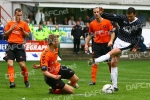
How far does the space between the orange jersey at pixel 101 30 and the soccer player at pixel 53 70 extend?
3.51 meters

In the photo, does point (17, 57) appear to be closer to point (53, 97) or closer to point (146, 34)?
point (53, 97)

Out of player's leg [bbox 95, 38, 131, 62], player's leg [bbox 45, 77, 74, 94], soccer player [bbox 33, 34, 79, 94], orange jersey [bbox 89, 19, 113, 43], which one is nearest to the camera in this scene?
soccer player [bbox 33, 34, 79, 94]

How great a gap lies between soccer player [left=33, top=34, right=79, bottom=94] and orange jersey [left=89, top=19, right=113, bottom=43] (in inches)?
138

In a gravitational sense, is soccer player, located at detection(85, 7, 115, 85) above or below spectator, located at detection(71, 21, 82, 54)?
above

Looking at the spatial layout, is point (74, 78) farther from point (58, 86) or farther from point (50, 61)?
point (50, 61)

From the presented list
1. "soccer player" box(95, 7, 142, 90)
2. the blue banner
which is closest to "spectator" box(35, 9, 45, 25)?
the blue banner

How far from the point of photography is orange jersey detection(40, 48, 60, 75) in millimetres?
13641

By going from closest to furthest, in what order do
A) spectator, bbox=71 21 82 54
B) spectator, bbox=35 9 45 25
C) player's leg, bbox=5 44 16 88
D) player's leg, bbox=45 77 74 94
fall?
1. player's leg, bbox=45 77 74 94
2. player's leg, bbox=5 44 16 88
3. spectator, bbox=71 21 82 54
4. spectator, bbox=35 9 45 25

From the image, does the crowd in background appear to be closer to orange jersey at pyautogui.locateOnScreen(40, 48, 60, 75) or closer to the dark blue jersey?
the dark blue jersey

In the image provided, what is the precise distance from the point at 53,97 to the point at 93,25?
4841 millimetres

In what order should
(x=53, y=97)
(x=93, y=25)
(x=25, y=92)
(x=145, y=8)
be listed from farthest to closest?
1. (x=145, y=8)
2. (x=93, y=25)
3. (x=25, y=92)
4. (x=53, y=97)

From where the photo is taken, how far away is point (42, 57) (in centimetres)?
1370

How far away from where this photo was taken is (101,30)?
57.3 ft

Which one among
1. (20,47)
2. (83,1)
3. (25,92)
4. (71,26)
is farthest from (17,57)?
(83,1)
